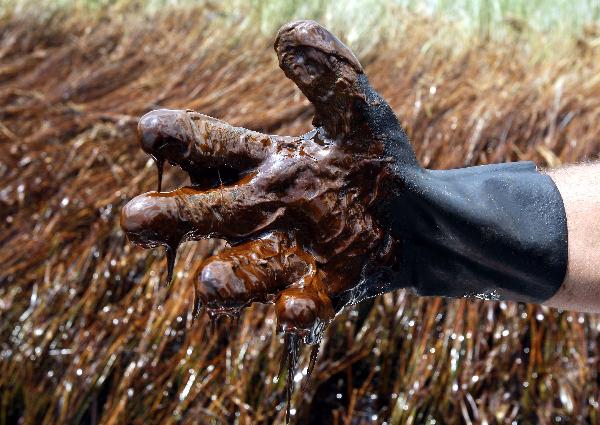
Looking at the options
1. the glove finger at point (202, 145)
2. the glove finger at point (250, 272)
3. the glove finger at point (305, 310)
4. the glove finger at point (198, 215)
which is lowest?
the glove finger at point (305, 310)

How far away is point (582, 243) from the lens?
1240 mm

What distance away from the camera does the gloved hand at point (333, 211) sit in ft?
3.40

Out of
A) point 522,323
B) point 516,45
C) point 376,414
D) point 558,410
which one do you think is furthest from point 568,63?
point 376,414

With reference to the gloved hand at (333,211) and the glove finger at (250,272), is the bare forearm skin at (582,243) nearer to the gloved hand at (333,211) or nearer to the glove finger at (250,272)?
the gloved hand at (333,211)

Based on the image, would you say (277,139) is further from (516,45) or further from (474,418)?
(516,45)

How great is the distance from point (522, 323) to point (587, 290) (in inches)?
32.7

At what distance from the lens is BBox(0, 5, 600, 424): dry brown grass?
2.02 m

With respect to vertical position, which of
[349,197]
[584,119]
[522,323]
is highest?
[349,197]

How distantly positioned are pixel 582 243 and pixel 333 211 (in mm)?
451

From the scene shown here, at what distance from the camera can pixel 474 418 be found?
1973mm

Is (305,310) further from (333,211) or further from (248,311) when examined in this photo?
(248,311)

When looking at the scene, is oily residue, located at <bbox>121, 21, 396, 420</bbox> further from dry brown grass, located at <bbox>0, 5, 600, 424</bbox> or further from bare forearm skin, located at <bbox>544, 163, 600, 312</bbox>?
dry brown grass, located at <bbox>0, 5, 600, 424</bbox>

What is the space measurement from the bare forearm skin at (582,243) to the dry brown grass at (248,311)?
0.78m

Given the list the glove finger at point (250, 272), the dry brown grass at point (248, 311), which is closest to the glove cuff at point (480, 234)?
the glove finger at point (250, 272)
